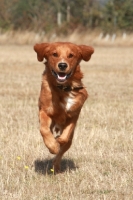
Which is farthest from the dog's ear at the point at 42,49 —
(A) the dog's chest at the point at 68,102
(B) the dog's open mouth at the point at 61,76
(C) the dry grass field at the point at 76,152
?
(C) the dry grass field at the point at 76,152

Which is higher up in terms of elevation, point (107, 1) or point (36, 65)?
point (36, 65)

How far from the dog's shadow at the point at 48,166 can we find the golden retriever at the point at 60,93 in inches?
13.6

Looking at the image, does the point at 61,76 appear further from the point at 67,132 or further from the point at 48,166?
the point at 48,166

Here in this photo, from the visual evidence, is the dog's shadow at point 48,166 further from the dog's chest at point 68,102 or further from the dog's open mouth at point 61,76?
the dog's open mouth at point 61,76

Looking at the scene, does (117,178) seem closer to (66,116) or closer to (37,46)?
(66,116)

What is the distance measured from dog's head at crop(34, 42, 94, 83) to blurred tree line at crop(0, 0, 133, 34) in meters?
31.8

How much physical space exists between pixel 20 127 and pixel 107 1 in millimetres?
43879

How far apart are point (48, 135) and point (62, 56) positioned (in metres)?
0.82

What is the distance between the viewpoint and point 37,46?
241 inches

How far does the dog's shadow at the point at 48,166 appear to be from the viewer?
6230 millimetres

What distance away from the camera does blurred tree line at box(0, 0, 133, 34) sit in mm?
41031

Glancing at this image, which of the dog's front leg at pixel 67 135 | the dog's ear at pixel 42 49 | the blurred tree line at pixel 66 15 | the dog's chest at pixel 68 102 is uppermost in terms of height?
the dog's ear at pixel 42 49

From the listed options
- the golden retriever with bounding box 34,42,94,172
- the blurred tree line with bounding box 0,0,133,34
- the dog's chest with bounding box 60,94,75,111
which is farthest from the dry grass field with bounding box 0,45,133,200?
the blurred tree line with bounding box 0,0,133,34

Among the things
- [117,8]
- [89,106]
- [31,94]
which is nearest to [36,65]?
[31,94]
